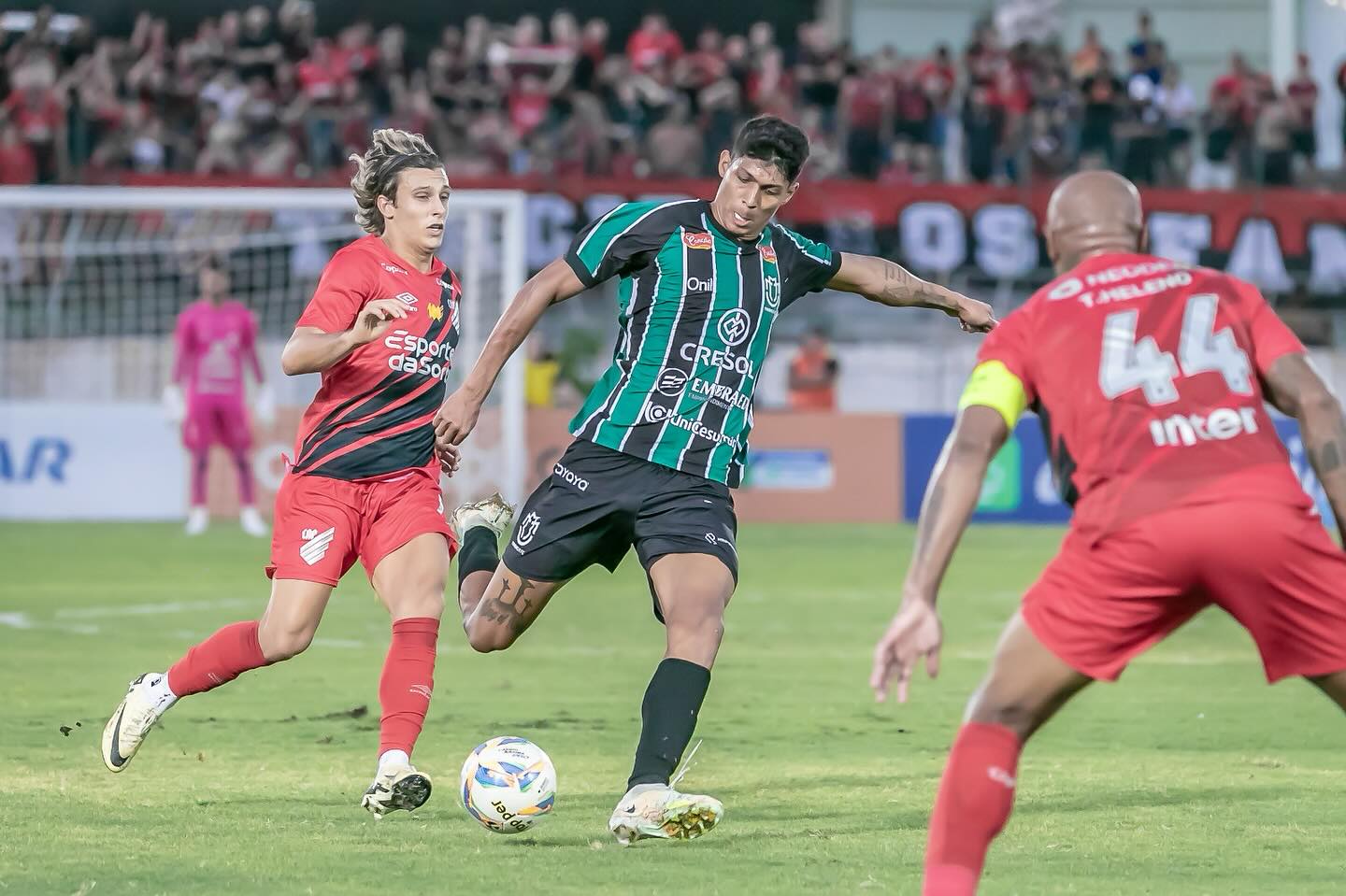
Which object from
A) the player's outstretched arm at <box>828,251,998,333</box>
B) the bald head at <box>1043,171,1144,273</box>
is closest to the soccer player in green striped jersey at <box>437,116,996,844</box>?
the player's outstretched arm at <box>828,251,998,333</box>

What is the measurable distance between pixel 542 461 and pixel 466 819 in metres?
14.9

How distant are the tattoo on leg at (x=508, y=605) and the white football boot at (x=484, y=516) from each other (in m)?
0.83

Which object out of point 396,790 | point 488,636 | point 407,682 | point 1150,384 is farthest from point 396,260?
point 1150,384

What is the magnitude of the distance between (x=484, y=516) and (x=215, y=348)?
11517mm

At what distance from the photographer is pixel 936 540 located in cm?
423

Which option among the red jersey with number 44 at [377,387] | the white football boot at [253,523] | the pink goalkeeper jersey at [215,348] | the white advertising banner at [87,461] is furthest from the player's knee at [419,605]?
the white advertising banner at [87,461]

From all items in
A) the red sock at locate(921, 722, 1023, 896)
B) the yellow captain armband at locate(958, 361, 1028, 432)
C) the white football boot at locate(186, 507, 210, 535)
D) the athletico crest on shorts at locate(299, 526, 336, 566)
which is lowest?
the white football boot at locate(186, 507, 210, 535)

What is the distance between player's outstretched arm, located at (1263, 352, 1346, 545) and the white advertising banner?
700 inches

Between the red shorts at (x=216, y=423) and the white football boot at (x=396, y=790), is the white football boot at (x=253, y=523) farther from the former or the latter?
the white football boot at (x=396, y=790)

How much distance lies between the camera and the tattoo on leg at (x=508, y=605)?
22.0 feet

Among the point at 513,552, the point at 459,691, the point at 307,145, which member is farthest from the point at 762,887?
the point at 307,145

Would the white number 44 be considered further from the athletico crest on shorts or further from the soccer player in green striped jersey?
the athletico crest on shorts

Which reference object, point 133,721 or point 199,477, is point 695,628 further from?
point 199,477

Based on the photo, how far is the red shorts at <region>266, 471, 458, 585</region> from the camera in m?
6.51
